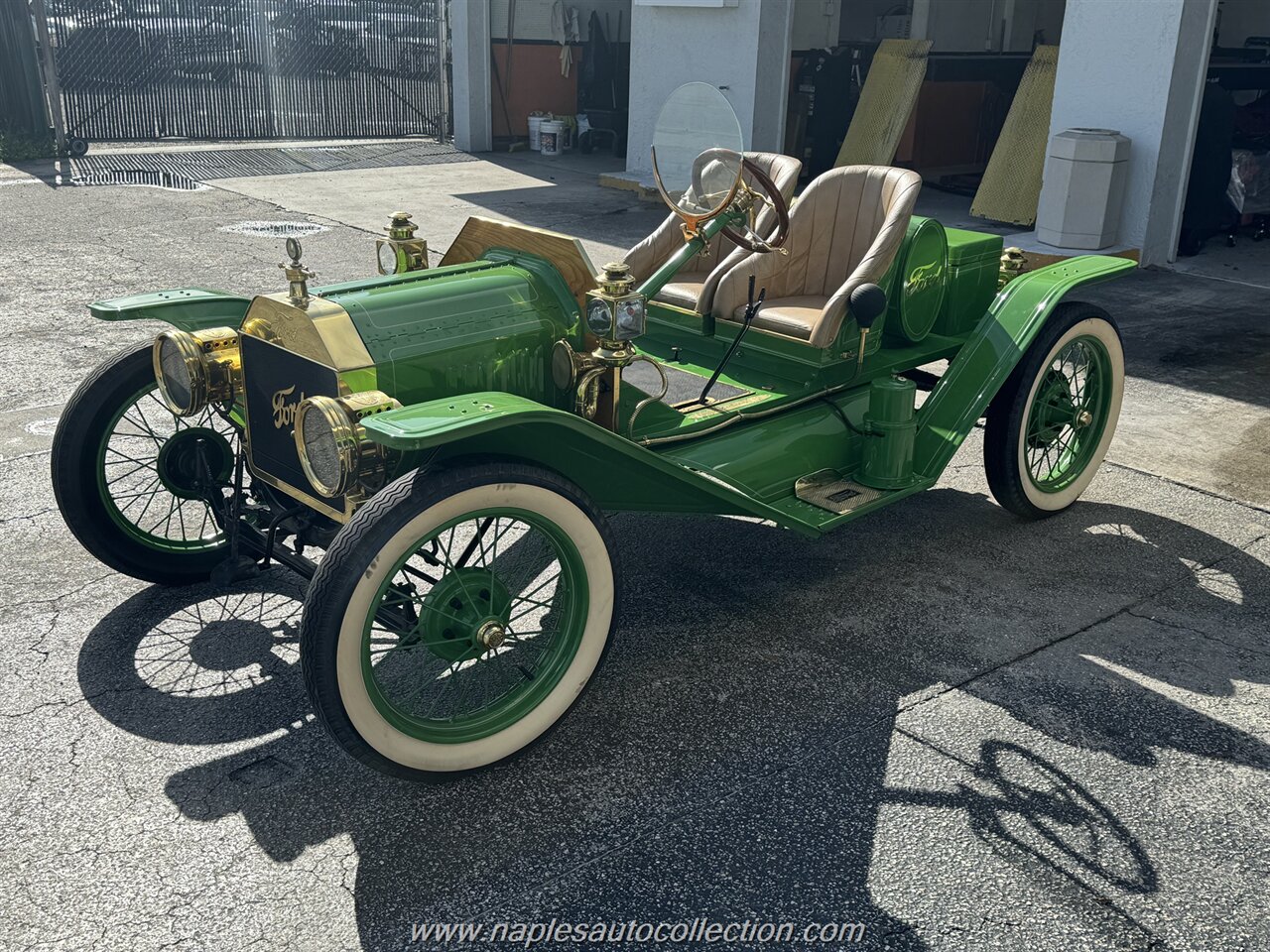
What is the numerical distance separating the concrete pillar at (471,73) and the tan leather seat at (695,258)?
11.8 m

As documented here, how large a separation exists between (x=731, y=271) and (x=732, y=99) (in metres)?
8.09

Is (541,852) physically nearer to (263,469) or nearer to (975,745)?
(975,745)

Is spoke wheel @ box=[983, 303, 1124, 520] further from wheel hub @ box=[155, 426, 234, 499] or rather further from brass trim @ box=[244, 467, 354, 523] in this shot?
wheel hub @ box=[155, 426, 234, 499]

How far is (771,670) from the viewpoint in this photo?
3.93 metres

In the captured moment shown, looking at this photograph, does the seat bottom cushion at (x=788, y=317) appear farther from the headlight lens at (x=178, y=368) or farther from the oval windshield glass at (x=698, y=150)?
the headlight lens at (x=178, y=368)

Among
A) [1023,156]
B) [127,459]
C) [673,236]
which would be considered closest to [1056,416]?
[673,236]

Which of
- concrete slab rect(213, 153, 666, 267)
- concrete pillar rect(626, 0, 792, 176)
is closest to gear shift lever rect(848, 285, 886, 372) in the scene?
concrete slab rect(213, 153, 666, 267)

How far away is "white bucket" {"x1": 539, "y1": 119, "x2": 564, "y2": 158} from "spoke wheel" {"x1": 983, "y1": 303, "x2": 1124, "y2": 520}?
39.3ft

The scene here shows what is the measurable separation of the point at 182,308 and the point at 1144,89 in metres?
7.98

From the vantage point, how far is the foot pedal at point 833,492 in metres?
4.33

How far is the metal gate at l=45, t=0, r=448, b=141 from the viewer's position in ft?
50.2

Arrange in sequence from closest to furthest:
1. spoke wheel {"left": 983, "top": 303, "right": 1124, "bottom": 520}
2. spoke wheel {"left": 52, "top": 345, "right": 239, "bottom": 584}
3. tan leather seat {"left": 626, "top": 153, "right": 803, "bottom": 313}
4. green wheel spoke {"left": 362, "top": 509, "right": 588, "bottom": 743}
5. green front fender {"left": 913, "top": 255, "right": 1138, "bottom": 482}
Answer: green wheel spoke {"left": 362, "top": 509, "right": 588, "bottom": 743} < spoke wheel {"left": 52, "top": 345, "right": 239, "bottom": 584} < green front fender {"left": 913, "top": 255, "right": 1138, "bottom": 482} < spoke wheel {"left": 983, "top": 303, "right": 1124, "bottom": 520} < tan leather seat {"left": 626, "top": 153, "right": 803, "bottom": 313}

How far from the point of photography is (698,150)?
4.13 m

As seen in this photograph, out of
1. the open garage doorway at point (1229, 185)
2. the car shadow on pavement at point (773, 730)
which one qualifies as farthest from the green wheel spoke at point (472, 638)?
the open garage doorway at point (1229, 185)
